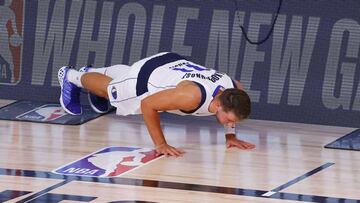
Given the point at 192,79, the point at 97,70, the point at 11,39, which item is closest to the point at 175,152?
the point at 192,79

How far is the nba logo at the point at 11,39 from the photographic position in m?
8.50

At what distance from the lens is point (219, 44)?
320 inches

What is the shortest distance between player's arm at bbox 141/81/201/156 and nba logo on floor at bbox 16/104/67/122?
1.30 meters

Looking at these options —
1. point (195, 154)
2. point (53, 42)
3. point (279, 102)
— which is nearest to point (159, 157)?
point (195, 154)

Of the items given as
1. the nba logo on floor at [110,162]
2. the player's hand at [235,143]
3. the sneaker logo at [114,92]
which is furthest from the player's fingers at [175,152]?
the sneaker logo at [114,92]

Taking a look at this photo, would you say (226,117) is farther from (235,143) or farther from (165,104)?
(235,143)

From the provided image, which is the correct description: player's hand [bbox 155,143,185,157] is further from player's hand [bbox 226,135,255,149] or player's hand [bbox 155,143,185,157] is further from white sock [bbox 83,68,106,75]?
white sock [bbox 83,68,106,75]

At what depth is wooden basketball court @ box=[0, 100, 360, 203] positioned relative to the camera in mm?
5945

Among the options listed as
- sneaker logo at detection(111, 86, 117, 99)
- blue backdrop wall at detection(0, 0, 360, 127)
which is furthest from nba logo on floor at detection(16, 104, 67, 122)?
sneaker logo at detection(111, 86, 117, 99)

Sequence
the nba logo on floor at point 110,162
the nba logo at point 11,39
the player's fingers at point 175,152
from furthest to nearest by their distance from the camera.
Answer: the nba logo at point 11,39 → the player's fingers at point 175,152 → the nba logo on floor at point 110,162

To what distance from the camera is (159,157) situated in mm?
6809

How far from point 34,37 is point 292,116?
203 centimetres

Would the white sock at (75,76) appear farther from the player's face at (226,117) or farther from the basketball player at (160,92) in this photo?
the player's face at (226,117)

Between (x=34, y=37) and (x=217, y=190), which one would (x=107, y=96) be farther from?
(x=217, y=190)
